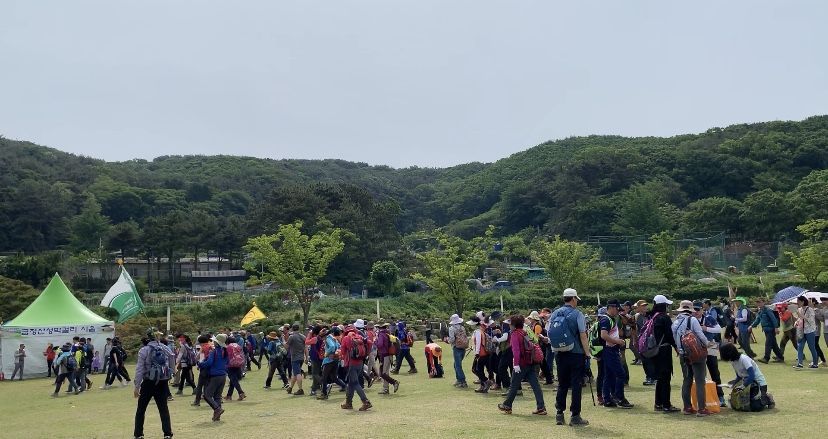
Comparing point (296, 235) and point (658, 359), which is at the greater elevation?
point (296, 235)

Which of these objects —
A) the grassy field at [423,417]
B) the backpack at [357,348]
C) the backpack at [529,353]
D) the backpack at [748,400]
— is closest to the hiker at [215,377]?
the grassy field at [423,417]

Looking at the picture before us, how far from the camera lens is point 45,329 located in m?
25.5

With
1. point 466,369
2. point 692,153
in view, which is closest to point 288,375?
point 466,369

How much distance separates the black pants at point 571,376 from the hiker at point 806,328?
25.5 feet

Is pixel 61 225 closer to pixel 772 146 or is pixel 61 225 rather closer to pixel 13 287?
pixel 13 287

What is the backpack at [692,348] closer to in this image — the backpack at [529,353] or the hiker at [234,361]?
the backpack at [529,353]

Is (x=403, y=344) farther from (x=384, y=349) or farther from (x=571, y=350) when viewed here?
(x=571, y=350)

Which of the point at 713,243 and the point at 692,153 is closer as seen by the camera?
the point at 713,243

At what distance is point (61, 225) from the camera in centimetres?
8400

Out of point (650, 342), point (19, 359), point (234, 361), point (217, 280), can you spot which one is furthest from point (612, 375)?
point (217, 280)

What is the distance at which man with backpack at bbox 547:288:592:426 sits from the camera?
9.34 meters

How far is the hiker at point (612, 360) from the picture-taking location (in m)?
10.7

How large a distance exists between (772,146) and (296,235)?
231 ft

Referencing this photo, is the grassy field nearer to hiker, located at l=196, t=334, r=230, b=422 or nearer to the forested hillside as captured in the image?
hiker, located at l=196, t=334, r=230, b=422
